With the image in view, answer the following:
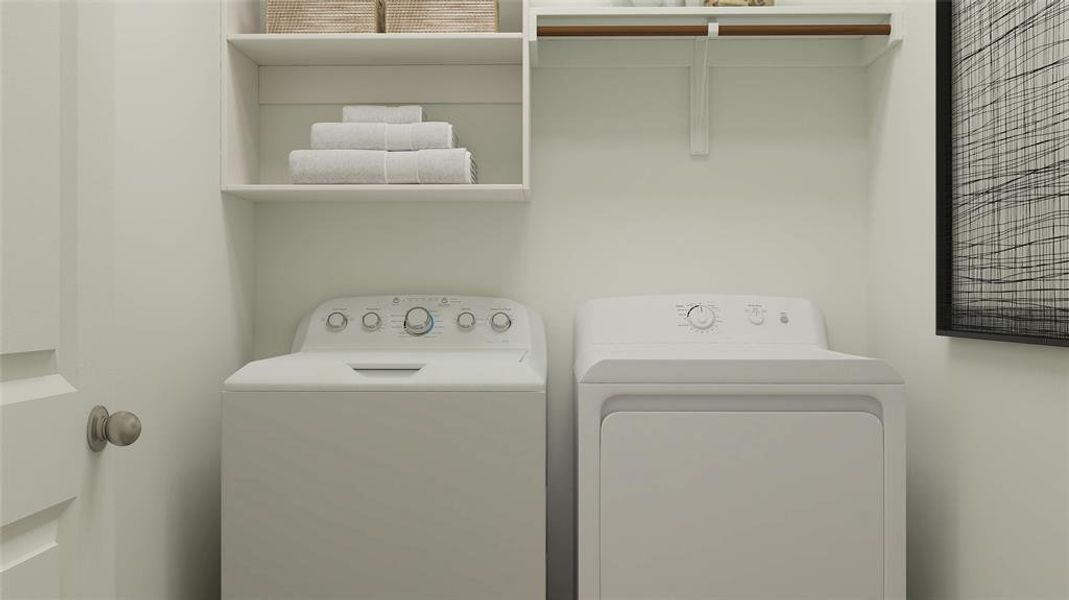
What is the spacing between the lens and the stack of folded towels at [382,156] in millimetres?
1835

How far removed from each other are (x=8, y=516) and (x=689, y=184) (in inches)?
67.2

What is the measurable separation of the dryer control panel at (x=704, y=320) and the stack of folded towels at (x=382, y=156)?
50cm

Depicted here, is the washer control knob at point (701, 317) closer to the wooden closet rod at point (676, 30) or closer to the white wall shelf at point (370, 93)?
Result: the white wall shelf at point (370, 93)

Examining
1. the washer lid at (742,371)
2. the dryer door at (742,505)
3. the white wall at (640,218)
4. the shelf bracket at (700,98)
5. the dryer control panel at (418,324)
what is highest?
the shelf bracket at (700,98)

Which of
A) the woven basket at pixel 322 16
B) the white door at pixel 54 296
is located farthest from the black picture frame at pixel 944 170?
the white door at pixel 54 296

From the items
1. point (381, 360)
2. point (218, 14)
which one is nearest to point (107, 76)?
point (381, 360)

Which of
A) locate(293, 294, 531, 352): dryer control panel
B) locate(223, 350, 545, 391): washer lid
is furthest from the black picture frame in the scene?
locate(293, 294, 531, 352): dryer control panel

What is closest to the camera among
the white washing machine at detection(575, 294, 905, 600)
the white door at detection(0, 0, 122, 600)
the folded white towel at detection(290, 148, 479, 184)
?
the white door at detection(0, 0, 122, 600)

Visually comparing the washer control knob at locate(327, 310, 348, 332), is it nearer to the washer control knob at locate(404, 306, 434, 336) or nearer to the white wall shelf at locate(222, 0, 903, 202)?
the washer control knob at locate(404, 306, 434, 336)

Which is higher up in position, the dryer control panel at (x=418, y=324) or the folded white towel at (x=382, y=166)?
the folded white towel at (x=382, y=166)

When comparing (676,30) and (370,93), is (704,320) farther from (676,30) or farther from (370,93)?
(370,93)

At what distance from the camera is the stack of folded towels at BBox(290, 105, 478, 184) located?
1.83 meters

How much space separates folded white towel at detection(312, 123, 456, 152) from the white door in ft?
2.86

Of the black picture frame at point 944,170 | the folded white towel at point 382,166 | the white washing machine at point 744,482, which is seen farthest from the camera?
the folded white towel at point 382,166
